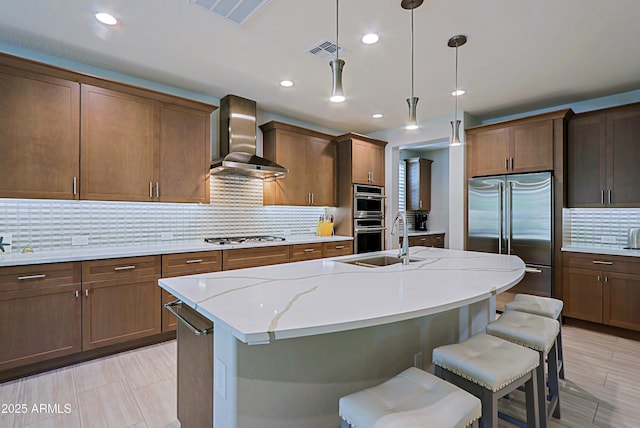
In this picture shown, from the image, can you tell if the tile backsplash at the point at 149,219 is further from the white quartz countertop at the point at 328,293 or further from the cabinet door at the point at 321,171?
the white quartz countertop at the point at 328,293

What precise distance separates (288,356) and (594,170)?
410cm

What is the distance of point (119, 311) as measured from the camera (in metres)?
2.81

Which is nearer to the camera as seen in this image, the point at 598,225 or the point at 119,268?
the point at 119,268

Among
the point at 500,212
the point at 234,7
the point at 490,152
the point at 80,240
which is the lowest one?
the point at 80,240

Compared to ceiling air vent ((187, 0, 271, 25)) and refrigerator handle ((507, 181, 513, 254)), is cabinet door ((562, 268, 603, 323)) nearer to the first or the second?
refrigerator handle ((507, 181, 513, 254))

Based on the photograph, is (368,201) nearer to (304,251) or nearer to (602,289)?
(304,251)

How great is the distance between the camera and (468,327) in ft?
7.80

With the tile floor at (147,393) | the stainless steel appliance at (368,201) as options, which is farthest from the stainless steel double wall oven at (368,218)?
the tile floor at (147,393)

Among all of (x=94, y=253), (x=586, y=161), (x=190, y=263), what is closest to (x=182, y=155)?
(x=190, y=263)

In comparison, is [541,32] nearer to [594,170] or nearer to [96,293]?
[594,170]

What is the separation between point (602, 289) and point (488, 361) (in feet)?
9.78

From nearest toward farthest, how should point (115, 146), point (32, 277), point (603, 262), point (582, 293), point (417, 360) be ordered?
point (417, 360), point (32, 277), point (115, 146), point (603, 262), point (582, 293)

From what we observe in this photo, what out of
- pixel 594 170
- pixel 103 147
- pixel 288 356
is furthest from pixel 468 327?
pixel 103 147

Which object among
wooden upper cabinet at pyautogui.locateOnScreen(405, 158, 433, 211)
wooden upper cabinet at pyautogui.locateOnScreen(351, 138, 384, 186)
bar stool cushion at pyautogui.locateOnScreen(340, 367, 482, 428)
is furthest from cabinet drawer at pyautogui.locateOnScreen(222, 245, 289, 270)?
wooden upper cabinet at pyautogui.locateOnScreen(405, 158, 433, 211)
